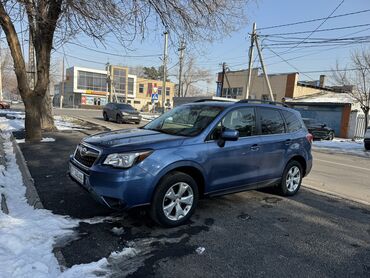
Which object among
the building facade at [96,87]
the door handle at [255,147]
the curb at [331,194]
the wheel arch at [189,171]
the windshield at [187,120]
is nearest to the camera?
the wheel arch at [189,171]

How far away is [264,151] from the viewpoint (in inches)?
210

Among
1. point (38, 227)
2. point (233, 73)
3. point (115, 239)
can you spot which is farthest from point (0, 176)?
point (233, 73)

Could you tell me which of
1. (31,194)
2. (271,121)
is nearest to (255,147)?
(271,121)

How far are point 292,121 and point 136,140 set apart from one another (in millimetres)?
3261

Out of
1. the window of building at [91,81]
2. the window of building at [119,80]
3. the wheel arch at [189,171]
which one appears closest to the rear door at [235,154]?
the wheel arch at [189,171]

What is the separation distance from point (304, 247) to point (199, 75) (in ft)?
258

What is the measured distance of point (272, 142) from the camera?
5.50 m

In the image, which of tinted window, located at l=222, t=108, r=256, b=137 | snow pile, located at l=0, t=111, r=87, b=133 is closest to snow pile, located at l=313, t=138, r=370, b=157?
snow pile, located at l=0, t=111, r=87, b=133

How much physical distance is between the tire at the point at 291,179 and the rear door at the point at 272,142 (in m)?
0.23

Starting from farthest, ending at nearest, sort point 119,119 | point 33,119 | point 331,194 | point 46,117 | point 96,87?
1. point 96,87
2. point 119,119
3. point 46,117
4. point 33,119
5. point 331,194

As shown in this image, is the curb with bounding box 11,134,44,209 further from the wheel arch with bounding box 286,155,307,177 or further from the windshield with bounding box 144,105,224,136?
the wheel arch with bounding box 286,155,307,177

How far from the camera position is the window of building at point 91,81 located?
7231cm

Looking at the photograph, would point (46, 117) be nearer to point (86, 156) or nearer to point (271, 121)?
point (86, 156)

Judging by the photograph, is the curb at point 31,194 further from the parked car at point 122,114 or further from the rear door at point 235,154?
the parked car at point 122,114
